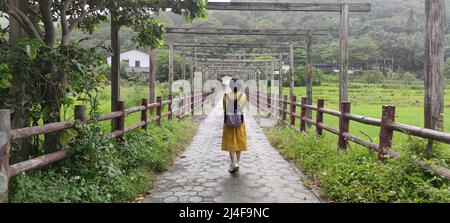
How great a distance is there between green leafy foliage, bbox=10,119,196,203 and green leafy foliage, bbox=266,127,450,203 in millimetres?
2286

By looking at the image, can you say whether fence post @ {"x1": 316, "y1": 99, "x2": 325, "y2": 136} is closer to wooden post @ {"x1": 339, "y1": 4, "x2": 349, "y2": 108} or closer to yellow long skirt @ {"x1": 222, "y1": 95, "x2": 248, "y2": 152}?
wooden post @ {"x1": 339, "y1": 4, "x2": 349, "y2": 108}

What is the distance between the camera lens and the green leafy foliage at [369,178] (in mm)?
3537

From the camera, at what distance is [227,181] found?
17.4 feet

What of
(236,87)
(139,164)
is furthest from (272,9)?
(139,164)

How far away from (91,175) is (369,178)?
3.04 meters

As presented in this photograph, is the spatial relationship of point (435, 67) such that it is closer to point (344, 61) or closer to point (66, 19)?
point (344, 61)

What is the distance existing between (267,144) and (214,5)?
11.4 ft

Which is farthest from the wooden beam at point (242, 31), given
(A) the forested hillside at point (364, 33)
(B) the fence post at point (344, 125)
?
(A) the forested hillside at point (364, 33)

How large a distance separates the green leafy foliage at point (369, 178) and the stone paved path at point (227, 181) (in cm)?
26

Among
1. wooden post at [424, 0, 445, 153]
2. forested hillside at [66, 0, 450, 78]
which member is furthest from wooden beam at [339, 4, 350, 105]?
forested hillside at [66, 0, 450, 78]

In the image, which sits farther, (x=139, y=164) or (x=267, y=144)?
(x=267, y=144)

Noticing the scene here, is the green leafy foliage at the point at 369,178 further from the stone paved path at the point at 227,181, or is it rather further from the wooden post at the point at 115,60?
the wooden post at the point at 115,60

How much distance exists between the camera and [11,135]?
3.00 metres
